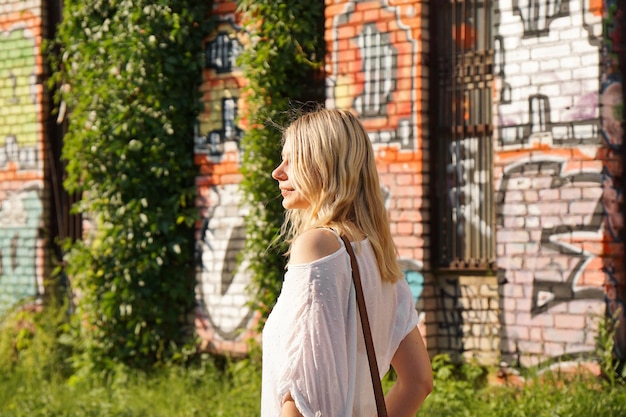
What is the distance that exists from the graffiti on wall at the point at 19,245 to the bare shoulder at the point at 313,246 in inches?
314

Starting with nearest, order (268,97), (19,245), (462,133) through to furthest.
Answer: (462,133)
(268,97)
(19,245)

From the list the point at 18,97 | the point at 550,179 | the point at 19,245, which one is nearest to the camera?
the point at 550,179

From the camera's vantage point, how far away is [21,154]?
1058cm

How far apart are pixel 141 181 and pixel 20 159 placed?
7.21 ft

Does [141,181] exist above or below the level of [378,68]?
below

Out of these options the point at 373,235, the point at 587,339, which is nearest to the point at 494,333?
the point at 587,339

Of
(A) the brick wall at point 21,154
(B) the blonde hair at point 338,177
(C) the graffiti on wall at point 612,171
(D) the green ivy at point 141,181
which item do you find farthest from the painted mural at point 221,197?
(B) the blonde hair at point 338,177

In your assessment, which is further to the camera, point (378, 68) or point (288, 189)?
point (378, 68)

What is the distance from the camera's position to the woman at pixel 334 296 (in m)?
2.82

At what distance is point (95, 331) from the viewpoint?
30.1 feet

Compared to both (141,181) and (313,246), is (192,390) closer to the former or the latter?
(141,181)

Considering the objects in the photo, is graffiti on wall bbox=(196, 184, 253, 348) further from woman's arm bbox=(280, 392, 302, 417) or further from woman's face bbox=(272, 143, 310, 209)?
woman's arm bbox=(280, 392, 302, 417)

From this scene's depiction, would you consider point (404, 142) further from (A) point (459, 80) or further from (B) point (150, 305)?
(B) point (150, 305)

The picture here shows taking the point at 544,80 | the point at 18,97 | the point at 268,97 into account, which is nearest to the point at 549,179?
the point at 544,80
